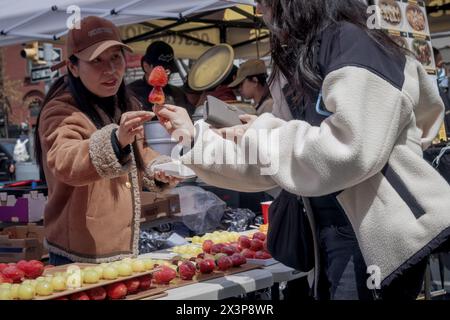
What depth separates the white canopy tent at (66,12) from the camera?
5.03 m

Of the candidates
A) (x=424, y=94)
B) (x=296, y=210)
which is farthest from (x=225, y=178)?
(x=424, y=94)

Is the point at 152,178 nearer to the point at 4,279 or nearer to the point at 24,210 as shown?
the point at 4,279

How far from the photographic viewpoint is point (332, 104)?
4.88 feet

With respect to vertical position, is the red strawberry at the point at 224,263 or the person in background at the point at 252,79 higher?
the person in background at the point at 252,79

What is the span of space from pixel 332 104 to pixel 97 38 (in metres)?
1.42

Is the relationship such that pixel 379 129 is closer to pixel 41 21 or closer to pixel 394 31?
pixel 394 31

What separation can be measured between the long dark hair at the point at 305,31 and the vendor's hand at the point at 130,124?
67cm

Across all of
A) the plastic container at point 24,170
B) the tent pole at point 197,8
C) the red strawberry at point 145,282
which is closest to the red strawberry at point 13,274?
the red strawberry at point 145,282

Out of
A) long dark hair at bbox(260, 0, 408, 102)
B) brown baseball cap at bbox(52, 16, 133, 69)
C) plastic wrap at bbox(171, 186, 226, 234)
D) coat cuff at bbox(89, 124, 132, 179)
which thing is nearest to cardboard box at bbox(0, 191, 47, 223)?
plastic wrap at bbox(171, 186, 226, 234)

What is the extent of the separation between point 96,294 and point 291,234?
27.8 inches

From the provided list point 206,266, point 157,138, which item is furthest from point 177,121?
point 157,138

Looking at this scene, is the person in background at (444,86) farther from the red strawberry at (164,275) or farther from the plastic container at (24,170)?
the plastic container at (24,170)

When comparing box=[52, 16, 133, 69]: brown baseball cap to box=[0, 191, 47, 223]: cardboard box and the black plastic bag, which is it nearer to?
the black plastic bag

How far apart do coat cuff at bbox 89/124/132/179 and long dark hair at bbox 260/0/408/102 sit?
2.81 ft
